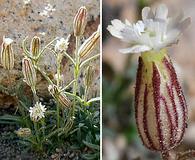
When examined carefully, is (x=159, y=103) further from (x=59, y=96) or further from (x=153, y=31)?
(x=59, y=96)

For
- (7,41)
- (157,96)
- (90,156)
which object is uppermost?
(7,41)

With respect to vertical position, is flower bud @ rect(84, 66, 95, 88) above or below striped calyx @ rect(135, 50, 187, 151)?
above

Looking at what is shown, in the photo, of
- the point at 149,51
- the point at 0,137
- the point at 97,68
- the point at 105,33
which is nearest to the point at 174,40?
the point at 149,51

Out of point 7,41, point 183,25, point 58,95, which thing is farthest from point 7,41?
point 183,25

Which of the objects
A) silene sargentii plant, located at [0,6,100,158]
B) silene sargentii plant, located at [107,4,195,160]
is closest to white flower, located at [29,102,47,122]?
silene sargentii plant, located at [0,6,100,158]

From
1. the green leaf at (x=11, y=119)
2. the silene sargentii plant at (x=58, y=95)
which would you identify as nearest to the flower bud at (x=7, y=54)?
the silene sargentii plant at (x=58, y=95)

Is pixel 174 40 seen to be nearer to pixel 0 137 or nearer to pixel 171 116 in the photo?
pixel 171 116

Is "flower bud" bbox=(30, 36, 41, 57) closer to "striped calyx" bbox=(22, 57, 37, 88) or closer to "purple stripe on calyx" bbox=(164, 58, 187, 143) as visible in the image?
"striped calyx" bbox=(22, 57, 37, 88)

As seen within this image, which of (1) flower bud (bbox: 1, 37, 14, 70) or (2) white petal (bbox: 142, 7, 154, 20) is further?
(1) flower bud (bbox: 1, 37, 14, 70)
